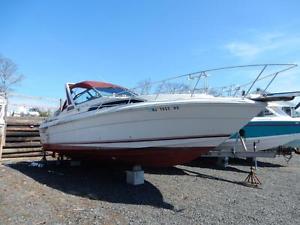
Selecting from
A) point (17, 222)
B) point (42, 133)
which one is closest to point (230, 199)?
point (17, 222)

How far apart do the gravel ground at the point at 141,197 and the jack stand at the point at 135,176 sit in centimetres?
17

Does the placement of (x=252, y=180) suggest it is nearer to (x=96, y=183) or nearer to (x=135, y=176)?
(x=135, y=176)

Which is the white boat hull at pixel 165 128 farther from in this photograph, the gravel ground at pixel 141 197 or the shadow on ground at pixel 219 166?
the shadow on ground at pixel 219 166

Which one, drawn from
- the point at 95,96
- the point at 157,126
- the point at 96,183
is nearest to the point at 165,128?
the point at 157,126

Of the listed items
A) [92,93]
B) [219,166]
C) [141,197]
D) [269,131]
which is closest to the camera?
[141,197]

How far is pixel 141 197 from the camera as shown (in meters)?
7.16

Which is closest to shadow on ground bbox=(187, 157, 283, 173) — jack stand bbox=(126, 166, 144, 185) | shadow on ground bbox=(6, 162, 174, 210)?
shadow on ground bbox=(6, 162, 174, 210)

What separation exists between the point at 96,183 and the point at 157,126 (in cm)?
220

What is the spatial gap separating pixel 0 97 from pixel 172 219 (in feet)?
29.0

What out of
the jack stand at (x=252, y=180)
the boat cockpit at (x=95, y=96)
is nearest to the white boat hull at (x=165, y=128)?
the boat cockpit at (x=95, y=96)

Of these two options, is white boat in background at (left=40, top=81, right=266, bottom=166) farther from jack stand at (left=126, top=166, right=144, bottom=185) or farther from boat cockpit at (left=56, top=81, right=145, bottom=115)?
jack stand at (left=126, top=166, right=144, bottom=185)

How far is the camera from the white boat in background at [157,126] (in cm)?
698

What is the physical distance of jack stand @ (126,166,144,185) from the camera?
8.12 m

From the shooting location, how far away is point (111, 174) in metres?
9.41
